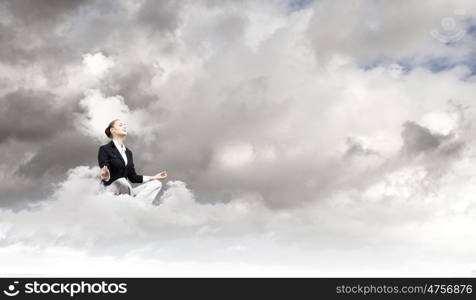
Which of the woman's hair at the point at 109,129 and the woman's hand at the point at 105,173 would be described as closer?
the woman's hand at the point at 105,173

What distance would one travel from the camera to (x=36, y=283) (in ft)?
78.7

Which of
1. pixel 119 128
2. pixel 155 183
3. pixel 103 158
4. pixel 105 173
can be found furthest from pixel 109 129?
pixel 155 183

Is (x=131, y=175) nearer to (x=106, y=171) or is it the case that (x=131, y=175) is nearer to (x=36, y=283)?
(x=106, y=171)

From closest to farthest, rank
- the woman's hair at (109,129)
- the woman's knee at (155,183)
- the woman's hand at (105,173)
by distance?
the woman's hand at (105,173) < the woman's hair at (109,129) < the woman's knee at (155,183)

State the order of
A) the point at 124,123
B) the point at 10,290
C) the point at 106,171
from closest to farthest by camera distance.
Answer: the point at 10,290 < the point at 106,171 < the point at 124,123

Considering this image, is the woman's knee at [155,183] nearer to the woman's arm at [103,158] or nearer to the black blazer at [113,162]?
the black blazer at [113,162]

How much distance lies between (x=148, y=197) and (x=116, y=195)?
60.1 inches

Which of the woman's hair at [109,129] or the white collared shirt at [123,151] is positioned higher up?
the woman's hair at [109,129]

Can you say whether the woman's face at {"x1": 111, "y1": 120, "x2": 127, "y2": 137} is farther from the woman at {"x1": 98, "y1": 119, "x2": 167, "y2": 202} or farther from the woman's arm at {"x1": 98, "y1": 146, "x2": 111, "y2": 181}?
the woman's arm at {"x1": 98, "y1": 146, "x2": 111, "y2": 181}

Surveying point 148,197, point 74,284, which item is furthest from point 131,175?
point 74,284

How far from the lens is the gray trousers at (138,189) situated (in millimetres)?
26250

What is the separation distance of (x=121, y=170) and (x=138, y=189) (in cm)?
120

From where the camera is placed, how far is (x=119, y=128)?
87.4ft

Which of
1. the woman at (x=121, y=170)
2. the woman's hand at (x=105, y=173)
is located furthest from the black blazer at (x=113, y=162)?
the woman's hand at (x=105, y=173)
